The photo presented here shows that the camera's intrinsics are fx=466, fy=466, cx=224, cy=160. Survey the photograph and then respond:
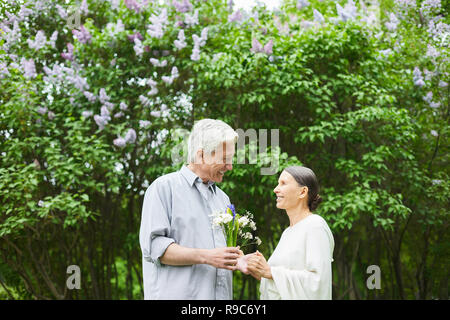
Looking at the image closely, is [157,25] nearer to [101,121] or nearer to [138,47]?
[138,47]

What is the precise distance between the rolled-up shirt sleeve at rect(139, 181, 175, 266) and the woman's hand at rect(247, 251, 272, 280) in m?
0.38

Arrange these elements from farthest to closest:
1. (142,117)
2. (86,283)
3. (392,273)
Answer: (392,273)
(86,283)
(142,117)

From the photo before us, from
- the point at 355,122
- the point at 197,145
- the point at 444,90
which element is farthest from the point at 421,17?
the point at 197,145

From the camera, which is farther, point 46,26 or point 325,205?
point 46,26

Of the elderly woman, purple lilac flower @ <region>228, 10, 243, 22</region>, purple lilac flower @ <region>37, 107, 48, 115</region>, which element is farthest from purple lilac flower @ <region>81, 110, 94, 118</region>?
the elderly woman

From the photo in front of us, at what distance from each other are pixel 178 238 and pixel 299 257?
57 cm

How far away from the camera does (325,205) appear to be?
521 cm

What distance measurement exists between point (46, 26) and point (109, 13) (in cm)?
100

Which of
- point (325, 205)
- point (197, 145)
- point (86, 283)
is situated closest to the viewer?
point (197, 145)

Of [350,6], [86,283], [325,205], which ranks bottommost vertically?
[86,283]

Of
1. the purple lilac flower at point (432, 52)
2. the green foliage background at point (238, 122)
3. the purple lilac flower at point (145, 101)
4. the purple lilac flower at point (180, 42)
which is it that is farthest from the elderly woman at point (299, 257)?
the purple lilac flower at point (432, 52)

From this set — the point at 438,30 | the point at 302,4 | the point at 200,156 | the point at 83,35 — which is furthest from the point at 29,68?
the point at 438,30

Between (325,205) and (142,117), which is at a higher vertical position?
(142,117)

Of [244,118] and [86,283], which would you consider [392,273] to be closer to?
[244,118]
